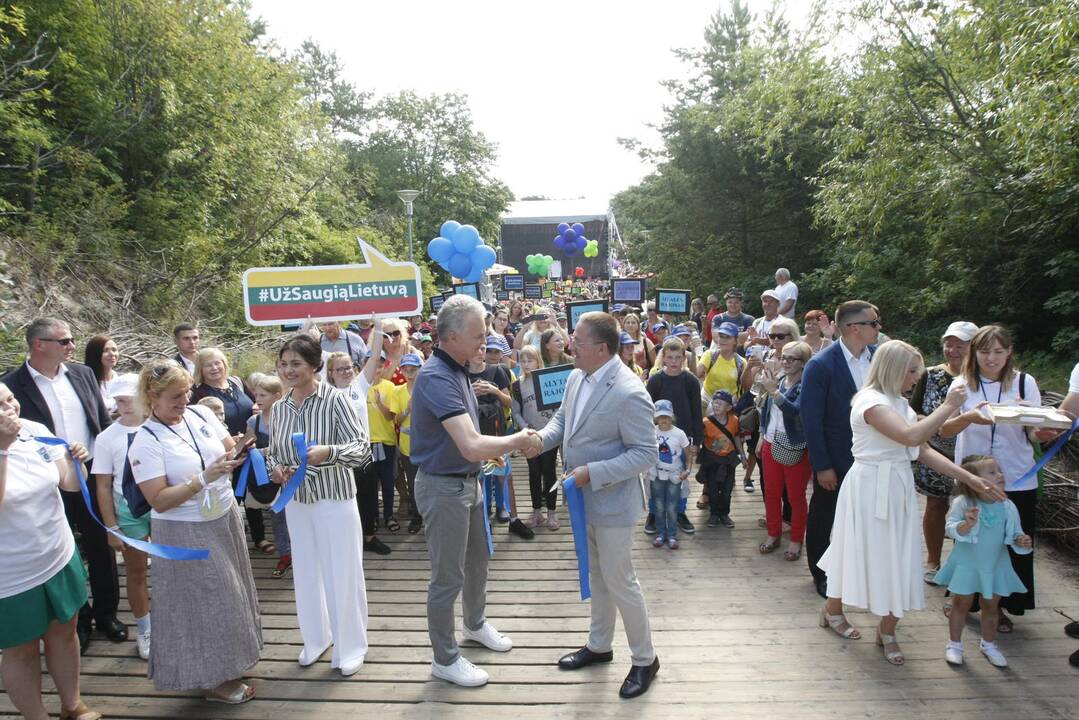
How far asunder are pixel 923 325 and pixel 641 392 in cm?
1257

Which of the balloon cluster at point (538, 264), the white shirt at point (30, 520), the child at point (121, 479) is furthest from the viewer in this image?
the balloon cluster at point (538, 264)

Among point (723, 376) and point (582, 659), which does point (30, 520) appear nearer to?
point (582, 659)

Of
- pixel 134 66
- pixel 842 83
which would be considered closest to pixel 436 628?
pixel 842 83

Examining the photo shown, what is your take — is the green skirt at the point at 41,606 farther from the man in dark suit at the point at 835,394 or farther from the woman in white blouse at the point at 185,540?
the man in dark suit at the point at 835,394

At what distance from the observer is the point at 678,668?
3.63 metres

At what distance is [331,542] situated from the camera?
3.59 metres

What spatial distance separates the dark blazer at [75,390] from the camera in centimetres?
382

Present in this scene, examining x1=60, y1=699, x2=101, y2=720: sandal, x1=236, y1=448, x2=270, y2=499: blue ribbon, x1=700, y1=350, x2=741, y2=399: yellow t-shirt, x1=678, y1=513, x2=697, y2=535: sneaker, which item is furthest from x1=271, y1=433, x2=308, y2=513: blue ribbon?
x1=700, y1=350, x2=741, y2=399: yellow t-shirt

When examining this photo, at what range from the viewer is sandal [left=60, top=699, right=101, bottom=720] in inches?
125

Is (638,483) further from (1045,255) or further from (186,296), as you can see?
(186,296)

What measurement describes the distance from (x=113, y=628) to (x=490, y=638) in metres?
2.41

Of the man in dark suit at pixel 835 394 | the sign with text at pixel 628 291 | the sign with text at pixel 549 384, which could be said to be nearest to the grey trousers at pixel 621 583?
the man in dark suit at pixel 835 394

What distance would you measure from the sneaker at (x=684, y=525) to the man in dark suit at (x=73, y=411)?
429 cm

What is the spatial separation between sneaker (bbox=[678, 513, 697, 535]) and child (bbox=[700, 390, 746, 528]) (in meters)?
0.23
